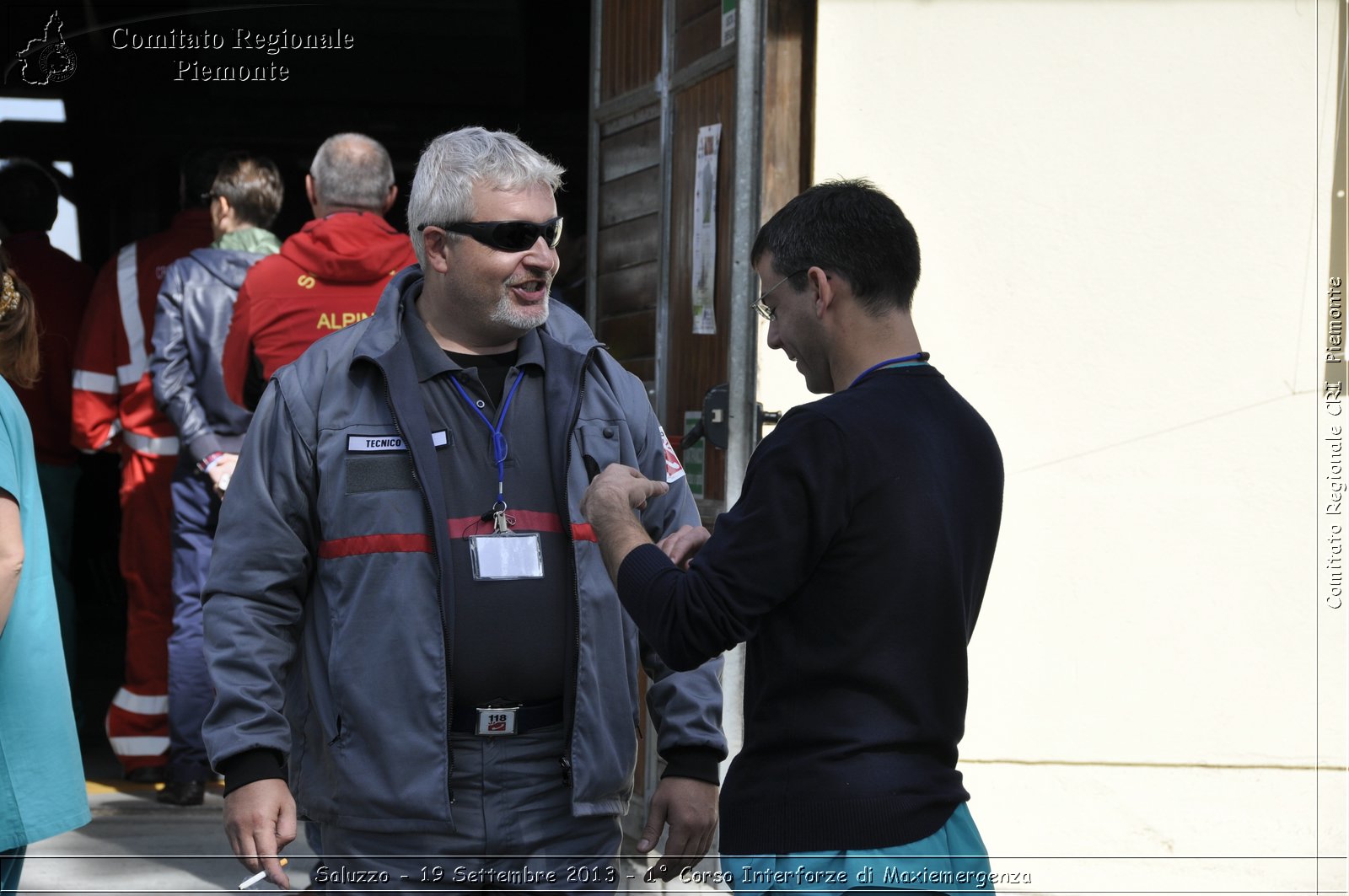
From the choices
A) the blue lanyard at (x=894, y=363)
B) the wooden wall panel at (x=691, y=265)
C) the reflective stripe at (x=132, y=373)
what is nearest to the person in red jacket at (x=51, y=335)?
the reflective stripe at (x=132, y=373)

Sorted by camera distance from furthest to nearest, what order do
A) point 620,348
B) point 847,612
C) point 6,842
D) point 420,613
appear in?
point 620,348 → point 6,842 → point 420,613 → point 847,612

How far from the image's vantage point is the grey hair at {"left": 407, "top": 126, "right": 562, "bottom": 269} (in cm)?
252

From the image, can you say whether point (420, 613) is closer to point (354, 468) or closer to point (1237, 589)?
point (354, 468)

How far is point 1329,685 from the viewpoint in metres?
4.29

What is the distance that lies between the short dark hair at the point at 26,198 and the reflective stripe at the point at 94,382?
81 centimetres

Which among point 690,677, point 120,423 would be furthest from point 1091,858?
point 120,423

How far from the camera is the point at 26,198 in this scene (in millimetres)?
5566

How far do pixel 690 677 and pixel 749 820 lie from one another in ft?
1.71

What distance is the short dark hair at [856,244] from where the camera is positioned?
2.15 metres

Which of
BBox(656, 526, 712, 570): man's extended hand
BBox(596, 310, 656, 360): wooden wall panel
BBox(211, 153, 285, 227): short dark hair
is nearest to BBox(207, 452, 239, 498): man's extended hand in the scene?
BBox(211, 153, 285, 227): short dark hair

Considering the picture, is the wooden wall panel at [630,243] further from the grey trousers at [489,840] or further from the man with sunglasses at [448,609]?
the grey trousers at [489,840]

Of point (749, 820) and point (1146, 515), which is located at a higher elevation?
point (1146, 515)

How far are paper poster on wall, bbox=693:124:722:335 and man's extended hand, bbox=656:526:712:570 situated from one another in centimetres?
200

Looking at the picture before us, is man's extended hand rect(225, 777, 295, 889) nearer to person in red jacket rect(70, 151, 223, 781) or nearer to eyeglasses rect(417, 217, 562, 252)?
eyeglasses rect(417, 217, 562, 252)
